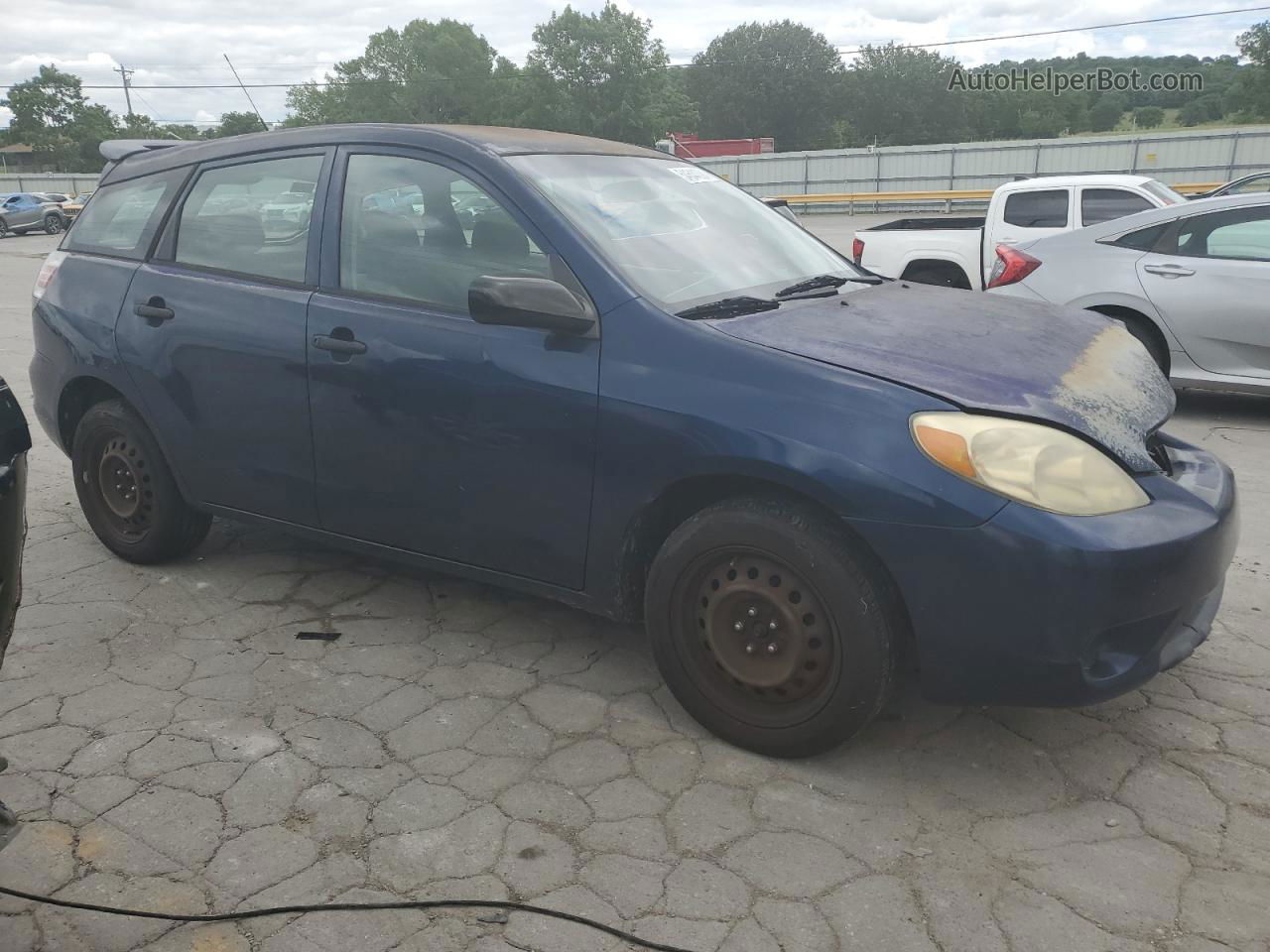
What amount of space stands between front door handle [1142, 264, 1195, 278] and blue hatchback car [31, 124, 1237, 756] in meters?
3.69

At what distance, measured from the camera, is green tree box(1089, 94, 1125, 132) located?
251ft

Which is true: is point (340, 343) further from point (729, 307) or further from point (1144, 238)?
point (1144, 238)

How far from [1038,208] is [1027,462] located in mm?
10071

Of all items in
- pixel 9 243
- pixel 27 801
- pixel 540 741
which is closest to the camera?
pixel 27 801

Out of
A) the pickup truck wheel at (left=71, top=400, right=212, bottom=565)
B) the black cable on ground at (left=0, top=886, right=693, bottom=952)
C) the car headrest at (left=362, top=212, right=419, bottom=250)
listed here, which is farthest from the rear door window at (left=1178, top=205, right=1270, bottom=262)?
the black cable on ground at (left=0, top=886, right=693, bottom=952)

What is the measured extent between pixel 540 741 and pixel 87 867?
1197 mm

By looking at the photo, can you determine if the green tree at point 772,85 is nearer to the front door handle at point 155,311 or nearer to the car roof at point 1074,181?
the car roof at point 1074,181

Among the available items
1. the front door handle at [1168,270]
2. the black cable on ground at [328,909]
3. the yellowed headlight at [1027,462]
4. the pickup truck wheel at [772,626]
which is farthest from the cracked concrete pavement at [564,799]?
the front door handle at [1168,270]

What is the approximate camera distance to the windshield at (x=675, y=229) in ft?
10.8

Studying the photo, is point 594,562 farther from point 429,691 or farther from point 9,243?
point 9,243

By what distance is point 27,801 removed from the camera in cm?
288

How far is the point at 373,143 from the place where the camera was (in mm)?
3701

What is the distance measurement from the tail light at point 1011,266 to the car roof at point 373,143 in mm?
4087

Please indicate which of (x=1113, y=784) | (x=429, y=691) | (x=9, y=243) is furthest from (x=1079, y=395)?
(x=9, y=243)
